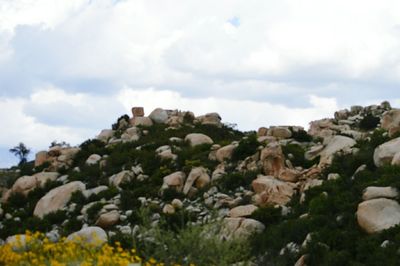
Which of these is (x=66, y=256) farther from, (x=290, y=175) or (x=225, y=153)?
(x=225, y=153)

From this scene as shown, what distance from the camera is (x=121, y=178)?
27.3 meters

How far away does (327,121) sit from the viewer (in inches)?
1310

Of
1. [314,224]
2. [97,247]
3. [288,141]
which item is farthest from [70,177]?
[97,247]

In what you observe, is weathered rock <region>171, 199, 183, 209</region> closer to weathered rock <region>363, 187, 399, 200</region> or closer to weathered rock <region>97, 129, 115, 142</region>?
weathered rock <region>363, 187, 399, 200</region>

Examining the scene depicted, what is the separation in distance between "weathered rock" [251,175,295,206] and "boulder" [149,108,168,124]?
1353 cm

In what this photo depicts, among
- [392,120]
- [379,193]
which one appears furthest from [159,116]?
[379,193]

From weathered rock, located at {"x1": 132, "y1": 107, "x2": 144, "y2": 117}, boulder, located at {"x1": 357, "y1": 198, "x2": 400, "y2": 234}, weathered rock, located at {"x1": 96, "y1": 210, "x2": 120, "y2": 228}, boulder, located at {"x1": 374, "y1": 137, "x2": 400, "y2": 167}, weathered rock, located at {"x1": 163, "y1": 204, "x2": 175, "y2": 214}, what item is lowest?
weathered rock, located at {"x1": 96, "y1": 210, "x2": 120, "y2": 228}

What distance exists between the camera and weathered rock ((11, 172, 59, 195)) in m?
29.8

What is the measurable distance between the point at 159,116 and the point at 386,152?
1722 cm

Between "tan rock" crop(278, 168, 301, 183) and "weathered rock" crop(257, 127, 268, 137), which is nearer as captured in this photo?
"tan rock" crop(278, 168, 301, 183)

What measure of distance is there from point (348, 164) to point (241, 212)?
11.0 ft

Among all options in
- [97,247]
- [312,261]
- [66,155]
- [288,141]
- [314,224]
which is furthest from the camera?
[66,155]

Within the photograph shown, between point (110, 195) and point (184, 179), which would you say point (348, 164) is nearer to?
point (184, 179)

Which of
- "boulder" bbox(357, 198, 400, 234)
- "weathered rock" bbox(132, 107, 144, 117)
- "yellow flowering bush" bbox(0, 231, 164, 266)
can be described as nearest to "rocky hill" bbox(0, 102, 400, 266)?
"boulder" bbox(357, 198, 400, 234)
